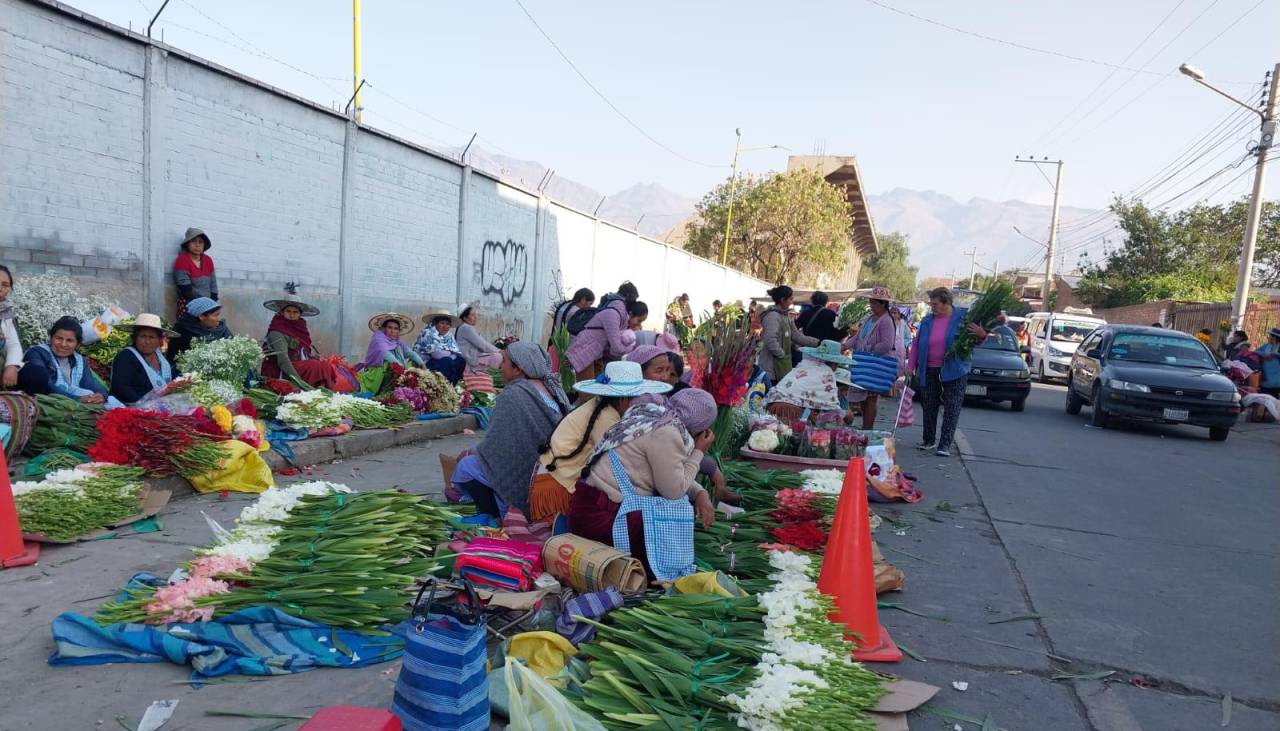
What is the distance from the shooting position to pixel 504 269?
52.7 feet

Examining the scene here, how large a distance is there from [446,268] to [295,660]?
11.2 m

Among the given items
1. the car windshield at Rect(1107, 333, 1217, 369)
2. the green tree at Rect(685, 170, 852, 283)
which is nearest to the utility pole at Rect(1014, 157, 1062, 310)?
the green tree at Rect(685, 170, 852, 283)

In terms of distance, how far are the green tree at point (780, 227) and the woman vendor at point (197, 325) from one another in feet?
112

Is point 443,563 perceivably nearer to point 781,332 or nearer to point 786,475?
point 786,475

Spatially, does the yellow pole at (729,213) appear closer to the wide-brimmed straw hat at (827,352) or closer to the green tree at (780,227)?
the green tree at (780,227)

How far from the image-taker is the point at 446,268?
14.0m

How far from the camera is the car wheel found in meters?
13.0

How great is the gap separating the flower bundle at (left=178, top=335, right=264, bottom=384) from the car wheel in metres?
12.3

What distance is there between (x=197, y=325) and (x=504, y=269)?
850 centimetres

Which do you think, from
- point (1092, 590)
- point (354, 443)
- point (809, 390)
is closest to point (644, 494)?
point (1092, 590)

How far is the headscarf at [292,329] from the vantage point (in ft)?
28.7

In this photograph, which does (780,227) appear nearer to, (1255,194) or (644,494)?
(1255,194)

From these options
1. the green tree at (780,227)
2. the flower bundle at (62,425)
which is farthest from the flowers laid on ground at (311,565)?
the green tree at (780,227)

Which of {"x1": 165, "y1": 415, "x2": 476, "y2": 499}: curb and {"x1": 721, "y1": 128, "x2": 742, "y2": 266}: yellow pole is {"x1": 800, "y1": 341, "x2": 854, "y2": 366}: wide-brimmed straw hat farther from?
{"x1": 721, "y1": 128, "x2": 742, "y2": 266}: yellow pole
